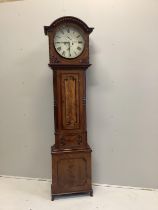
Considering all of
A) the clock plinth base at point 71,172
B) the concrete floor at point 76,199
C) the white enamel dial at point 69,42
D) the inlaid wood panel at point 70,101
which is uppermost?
the white enamel dial at point 69,42

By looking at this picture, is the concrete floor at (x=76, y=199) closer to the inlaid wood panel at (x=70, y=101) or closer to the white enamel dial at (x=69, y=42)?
the inlaid wood panel at (x=70, y=101)

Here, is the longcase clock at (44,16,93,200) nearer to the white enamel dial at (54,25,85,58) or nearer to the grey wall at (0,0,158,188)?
the white enamel dial at (54,25,85,58)

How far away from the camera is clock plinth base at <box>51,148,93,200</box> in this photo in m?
2.27

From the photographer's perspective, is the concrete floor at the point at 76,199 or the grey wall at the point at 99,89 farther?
the grey wall at the point at 99,89

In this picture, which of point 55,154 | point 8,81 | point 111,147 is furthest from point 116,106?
point 8,81

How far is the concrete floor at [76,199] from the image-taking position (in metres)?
2.15

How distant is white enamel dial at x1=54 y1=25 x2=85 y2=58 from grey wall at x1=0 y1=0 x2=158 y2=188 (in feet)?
0.87

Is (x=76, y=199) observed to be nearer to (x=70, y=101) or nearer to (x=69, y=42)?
(x=70, y=101)

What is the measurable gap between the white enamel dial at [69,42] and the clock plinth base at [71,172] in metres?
0.93

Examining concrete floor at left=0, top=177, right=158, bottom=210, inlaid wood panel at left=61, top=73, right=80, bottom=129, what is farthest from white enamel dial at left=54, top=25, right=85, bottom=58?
concrete floor at left=0, top=177, right=158, bottom=210

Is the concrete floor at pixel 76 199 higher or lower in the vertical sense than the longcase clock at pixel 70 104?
lower

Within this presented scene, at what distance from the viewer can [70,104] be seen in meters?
2.25

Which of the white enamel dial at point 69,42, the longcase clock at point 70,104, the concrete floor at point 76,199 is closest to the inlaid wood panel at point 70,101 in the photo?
the longcase clock at point 70,104

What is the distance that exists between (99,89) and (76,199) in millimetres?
1119
